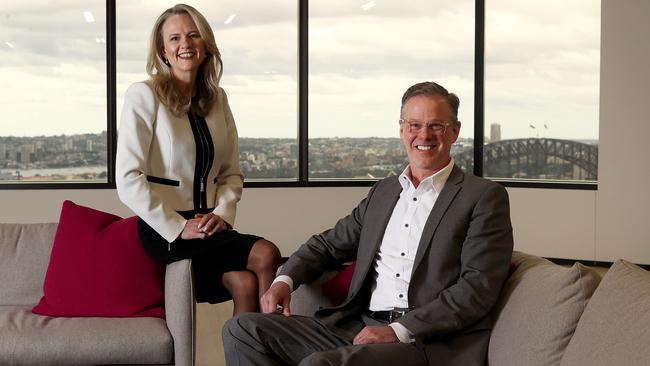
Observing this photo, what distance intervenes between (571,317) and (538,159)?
5.77 m

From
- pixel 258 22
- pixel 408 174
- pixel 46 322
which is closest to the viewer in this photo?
pixel 408 174

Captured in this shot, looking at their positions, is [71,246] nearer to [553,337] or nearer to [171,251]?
[171,251]

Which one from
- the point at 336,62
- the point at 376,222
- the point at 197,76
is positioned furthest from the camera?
the point at 336,62

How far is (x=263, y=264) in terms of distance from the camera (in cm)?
372

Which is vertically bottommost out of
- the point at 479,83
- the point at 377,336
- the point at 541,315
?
the point at 377,336

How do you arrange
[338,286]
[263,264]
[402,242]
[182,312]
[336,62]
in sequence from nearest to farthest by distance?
[402,242] → [338,286] → [182,312] → [263,264] → [336,62]

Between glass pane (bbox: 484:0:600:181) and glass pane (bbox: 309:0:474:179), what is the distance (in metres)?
0.23

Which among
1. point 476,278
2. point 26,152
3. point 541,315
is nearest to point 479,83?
point 26,152

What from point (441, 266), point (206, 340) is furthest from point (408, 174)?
point (206, 340)

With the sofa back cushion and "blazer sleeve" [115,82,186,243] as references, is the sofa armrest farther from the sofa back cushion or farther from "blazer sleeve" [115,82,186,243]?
the sofa back cushion

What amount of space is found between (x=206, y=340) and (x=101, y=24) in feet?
10.9

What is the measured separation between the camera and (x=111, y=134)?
776 cm

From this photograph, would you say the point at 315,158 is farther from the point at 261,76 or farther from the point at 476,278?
the point at 476,278

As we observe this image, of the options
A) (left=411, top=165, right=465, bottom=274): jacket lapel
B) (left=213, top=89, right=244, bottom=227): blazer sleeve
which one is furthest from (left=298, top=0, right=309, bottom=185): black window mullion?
(left=411, top=165, right=465, bottom=274): jacket lapel
